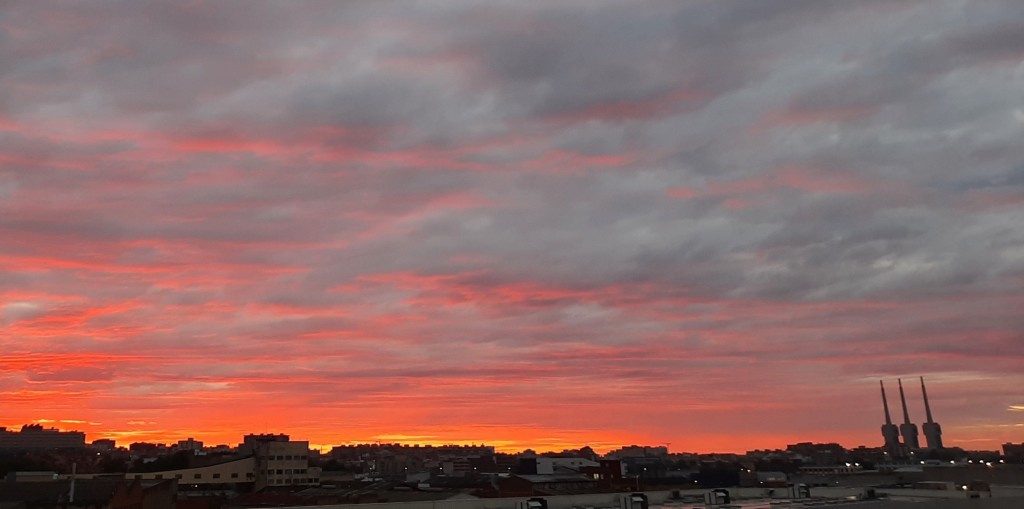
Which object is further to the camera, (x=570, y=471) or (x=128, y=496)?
(x=570, y=471)

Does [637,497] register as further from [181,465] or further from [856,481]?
[181,465]

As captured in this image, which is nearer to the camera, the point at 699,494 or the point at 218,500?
the point at 699,494

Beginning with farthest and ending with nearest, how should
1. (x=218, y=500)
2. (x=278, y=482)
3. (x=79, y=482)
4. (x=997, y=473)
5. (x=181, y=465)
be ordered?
(x=181, y=465) < (x=278, y=482) < (x=218, y=500) < (x=79, y=482) < (x=997, y=473)

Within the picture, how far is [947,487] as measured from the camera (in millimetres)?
66500

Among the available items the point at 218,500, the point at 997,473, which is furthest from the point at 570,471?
the point at 997,473

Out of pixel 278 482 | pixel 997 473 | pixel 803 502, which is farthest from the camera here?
pixel 278 482

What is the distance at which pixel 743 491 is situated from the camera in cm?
7019

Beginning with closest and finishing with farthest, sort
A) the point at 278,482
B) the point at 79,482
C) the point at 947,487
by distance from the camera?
the point at 947,487 < the point at 79,482 < the point at 278,482

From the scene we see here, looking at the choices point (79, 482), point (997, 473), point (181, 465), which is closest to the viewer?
point (997, 473)

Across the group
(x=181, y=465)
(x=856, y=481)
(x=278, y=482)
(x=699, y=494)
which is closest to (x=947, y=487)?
(x=699, y=494)

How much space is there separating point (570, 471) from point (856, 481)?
73581 millimetres

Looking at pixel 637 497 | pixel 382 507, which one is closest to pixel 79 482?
pixel 382 507

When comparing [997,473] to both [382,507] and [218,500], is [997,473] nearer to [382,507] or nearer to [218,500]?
[382,507]

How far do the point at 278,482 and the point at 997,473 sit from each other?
134 meters
